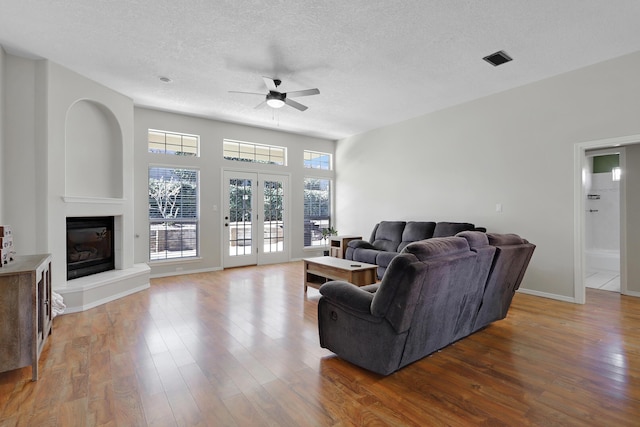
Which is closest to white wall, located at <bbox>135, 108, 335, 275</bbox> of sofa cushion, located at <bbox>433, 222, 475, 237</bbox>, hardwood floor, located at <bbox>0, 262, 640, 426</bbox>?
hardwood floor, located at <bbox>0, 262, 640, 426</bbox>

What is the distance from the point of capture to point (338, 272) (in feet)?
13.1

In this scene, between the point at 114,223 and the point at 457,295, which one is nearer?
the point at 457,295

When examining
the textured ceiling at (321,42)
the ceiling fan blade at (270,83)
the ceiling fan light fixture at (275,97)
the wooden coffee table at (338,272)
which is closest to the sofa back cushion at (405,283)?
the wooden coffee table at (338,272)

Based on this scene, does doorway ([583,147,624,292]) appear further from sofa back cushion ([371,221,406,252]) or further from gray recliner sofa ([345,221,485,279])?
sofa back cushion ([371,221,406,252])

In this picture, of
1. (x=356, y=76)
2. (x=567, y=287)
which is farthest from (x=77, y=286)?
(x=567, y=287)

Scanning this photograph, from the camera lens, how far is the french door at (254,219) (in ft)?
21.2

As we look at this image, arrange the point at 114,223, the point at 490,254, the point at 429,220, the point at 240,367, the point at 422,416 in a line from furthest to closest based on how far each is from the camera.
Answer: the point at 429,220 → the point at 114,223 → the point at 490,254 → the point at 240,367 → the point at 422,416

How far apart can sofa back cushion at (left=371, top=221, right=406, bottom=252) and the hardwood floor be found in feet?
8.05

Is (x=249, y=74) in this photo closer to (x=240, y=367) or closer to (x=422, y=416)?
(x=240, y=367)

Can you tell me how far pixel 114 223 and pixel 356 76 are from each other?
4.26 metres

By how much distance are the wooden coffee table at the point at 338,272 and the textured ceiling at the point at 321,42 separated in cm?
254

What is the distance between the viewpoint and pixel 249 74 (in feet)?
13.4

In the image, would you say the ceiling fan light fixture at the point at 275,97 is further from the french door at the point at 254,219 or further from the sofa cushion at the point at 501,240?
the sofa cushion at the point at 501,240

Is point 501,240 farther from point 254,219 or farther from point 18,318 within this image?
point 254,219
